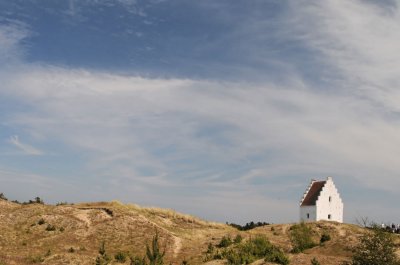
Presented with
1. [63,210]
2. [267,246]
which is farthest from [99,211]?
[267,246]

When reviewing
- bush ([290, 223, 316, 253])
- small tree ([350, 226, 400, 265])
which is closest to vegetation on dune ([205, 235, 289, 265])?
bush ([290, 223, 316, 253])

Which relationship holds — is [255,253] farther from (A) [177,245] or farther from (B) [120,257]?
Answer: (B) [120,257]

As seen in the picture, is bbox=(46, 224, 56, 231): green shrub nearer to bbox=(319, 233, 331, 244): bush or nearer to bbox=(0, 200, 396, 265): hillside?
bbox=(0, 200, 396, 265): hillside

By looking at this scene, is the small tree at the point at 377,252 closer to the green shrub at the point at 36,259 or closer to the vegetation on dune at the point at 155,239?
the vegetation on dune at the point at 155,239

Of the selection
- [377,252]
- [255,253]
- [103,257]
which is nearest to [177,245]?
[103,257]

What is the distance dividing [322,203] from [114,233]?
127 ft

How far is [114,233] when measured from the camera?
52.7 metres

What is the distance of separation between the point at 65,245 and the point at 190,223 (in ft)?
61.0

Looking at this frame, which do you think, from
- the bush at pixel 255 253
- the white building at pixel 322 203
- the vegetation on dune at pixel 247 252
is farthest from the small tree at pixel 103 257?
the white building at pixel 322 203

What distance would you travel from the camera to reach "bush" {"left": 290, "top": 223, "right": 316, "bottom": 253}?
151ft

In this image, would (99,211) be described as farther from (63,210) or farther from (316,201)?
(316,201)

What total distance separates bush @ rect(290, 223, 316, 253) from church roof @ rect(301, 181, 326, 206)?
21.7 m

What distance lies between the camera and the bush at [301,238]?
45919mm

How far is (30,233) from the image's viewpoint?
172 ft
